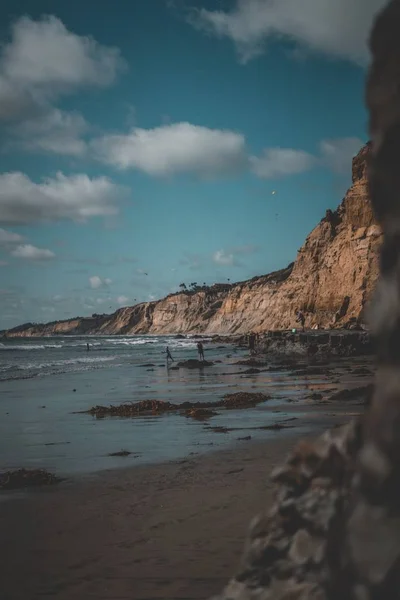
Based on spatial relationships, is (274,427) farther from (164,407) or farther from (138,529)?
Answer: (138,529)

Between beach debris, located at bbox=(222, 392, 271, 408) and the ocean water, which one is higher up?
beach debris, located at bbox=(222, 392, 271, 408)

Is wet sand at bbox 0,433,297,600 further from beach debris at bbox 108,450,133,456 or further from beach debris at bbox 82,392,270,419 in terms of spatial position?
beach debris at bbox 82,392,270,419

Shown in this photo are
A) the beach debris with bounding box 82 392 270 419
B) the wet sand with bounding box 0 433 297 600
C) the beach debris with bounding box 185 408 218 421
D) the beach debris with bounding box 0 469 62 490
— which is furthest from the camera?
the beach debris with bounding box 82 392 270 419

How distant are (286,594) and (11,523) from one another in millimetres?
3638

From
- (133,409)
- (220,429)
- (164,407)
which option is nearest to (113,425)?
(133,409)

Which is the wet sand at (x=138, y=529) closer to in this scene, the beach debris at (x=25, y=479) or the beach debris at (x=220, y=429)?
the beach debris at (x=25, y=479)

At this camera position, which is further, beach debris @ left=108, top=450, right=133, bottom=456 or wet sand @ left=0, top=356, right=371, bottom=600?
beach debris @ left=108, top=450, right=133, bottom=456

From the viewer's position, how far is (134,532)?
4680mm

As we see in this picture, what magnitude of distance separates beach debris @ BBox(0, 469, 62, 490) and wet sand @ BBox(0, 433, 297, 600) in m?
0.28

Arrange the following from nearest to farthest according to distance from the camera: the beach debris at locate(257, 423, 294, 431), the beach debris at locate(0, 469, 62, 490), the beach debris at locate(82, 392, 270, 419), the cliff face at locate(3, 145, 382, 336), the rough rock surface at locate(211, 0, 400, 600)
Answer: the rough rock surface at locate(211, 0, 400, 600) < the beach debris at locate(0, 469, 62, 490) < the beach debris at locate(257, 423, 294, 431) < the beach debris at locate(82, 392, 270, 419) < the cliff face at locate(3, 145, 382, 336)

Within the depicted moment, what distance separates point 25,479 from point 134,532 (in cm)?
255

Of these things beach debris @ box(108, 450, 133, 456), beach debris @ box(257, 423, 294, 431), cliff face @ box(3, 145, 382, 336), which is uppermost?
cliff face @ box(3, 145, 382, 336)

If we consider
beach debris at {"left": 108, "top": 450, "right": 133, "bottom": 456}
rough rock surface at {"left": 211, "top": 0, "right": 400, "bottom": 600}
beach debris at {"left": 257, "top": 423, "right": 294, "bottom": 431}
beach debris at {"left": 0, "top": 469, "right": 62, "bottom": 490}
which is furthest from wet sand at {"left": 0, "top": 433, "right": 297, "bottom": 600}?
beach debris at {"left": 257, "top": 423, "right": 294, "bottom": 431}

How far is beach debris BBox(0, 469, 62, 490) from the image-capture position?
653cm
